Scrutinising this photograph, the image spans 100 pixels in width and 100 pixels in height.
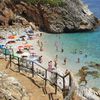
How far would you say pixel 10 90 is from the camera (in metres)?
14.8

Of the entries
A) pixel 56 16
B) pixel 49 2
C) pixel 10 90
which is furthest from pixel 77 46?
pixel 10 90

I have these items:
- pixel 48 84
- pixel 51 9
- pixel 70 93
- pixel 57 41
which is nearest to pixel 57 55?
pixel 57 41

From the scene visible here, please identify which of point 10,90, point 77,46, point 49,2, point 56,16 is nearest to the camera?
point 10,90

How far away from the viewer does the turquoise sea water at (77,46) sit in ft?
122

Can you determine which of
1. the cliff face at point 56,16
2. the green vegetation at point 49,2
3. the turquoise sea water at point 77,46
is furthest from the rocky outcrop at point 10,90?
the green vegetation at point 49,2

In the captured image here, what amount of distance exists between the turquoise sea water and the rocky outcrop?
14.9 m

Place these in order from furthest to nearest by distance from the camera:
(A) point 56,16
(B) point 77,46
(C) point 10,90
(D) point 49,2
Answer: (D) point 49,2, (A) point 56,16, (B) point 77,46, (C) point 10,90

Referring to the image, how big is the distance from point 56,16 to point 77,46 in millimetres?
12754

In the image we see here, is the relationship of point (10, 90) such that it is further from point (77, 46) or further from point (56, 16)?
point (56, 16)

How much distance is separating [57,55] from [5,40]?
1058 cm

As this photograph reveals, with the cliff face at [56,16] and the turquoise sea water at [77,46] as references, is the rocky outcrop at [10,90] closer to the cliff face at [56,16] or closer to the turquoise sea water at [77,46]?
the turquoise sea water at [77,46]

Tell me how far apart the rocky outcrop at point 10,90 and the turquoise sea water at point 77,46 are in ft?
48.9

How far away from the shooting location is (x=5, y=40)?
48438 mm

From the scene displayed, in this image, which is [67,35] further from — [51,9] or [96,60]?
[96,60]
